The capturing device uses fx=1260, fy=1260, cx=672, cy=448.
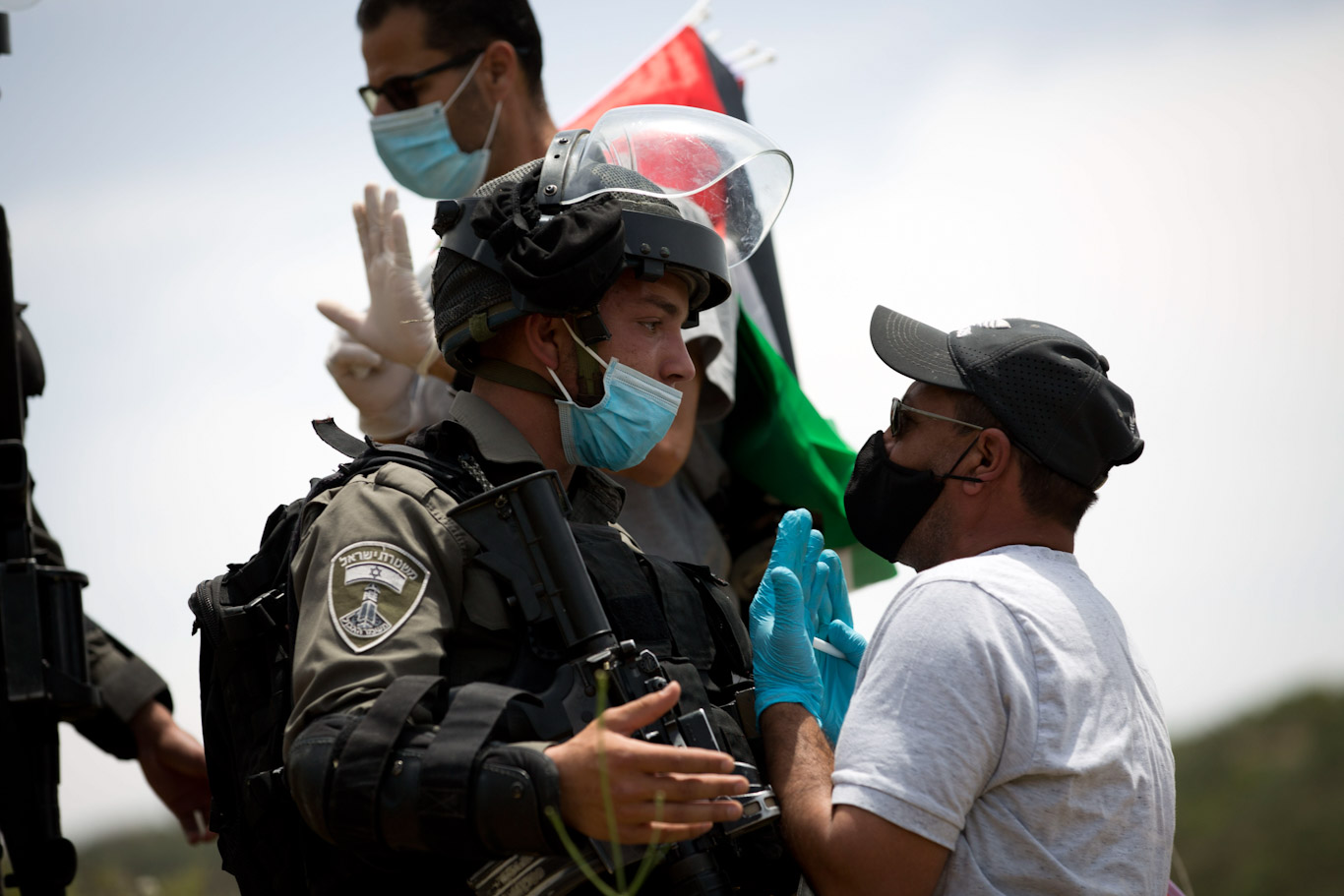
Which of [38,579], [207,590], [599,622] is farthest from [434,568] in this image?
[38,579]

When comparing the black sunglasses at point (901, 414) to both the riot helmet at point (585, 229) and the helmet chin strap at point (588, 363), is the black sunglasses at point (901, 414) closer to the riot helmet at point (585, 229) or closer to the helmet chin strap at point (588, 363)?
the riot helmet at point (585, 229)

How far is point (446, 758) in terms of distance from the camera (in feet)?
7.14

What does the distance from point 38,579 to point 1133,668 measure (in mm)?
2584

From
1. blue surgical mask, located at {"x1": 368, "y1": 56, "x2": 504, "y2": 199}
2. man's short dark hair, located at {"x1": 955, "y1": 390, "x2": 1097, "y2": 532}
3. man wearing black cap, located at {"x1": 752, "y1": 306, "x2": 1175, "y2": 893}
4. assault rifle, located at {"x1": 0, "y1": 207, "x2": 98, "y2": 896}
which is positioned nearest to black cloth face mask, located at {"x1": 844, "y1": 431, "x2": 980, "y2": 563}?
man wearing black cap, located at {"x1": 752, "y1": 306, "x2": 1175, "y2": 893}

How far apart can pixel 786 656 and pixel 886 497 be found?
0.51m

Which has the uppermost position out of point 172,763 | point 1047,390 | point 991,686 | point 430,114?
point 430,114

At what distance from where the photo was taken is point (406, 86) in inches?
203

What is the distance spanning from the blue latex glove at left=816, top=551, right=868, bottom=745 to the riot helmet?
2.63 ft

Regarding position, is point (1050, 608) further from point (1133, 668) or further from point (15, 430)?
point (15, 430)

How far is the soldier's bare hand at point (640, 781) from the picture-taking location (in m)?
2.17

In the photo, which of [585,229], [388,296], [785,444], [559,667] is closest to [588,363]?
[585,229]

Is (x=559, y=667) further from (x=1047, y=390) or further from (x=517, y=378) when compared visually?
(x=1047, y=390)

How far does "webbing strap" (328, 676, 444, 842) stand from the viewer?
2174mm

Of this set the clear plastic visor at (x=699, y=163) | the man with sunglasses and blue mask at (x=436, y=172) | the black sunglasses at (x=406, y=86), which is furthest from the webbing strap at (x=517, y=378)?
the black sunglasses at (x=406, y=86)
